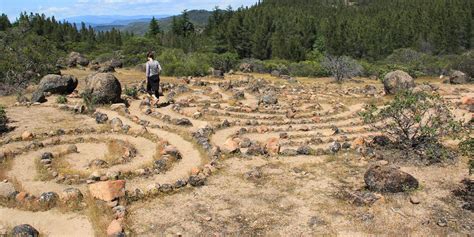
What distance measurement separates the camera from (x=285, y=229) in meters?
11.3

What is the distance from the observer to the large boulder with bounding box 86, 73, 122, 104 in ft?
86.5

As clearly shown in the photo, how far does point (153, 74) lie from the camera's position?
2675cm

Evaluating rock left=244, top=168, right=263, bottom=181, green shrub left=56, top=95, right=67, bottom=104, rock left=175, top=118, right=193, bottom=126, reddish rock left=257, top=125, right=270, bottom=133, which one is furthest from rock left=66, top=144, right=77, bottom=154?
green shrub left=56, top=95, right=67, bottom=104

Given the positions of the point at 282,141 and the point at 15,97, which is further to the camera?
the point at 15,97

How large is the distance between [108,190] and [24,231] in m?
2.65

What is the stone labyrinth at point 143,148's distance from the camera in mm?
12586

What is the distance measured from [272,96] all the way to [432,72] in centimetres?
2880

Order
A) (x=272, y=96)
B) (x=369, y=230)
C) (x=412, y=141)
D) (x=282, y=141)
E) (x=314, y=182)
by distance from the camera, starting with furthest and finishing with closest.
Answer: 1. (x=272, y=96)
2. (x=282, y=141)
3. (x=412, y=141)
4. (x=314, y=182)
5. (x=369, y=230)

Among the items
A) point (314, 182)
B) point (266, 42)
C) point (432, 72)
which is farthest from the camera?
point (266, 42)

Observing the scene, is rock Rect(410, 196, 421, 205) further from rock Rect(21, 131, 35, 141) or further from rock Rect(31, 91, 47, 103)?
rock Rect(31, 91, 47, 103)

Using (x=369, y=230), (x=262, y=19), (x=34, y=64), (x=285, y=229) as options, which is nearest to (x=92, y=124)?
(x=285, y=229)

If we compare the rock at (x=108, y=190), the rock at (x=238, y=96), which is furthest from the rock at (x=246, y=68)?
the rock at (x=108, y=190)

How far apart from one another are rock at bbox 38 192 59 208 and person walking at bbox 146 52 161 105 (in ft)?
46.2

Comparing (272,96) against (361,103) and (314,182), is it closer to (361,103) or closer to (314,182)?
(361,103)
